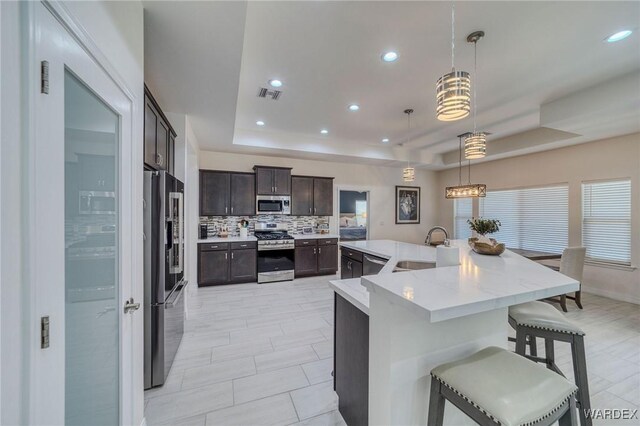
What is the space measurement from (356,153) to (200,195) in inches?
136

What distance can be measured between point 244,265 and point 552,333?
4.56 meters

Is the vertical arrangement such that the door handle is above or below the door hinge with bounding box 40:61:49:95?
below

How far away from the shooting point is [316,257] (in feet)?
18.7

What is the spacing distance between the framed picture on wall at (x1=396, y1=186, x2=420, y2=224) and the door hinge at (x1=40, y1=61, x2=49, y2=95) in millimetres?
7083

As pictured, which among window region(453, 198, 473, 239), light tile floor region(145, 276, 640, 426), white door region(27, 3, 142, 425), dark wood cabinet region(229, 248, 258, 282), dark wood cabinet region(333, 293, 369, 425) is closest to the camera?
white door region(27, 3, 142, 425)

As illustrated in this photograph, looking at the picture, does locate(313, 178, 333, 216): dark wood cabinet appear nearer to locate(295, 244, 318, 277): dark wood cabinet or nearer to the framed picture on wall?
locate(295, 244, 318, 277): dark wood cabinet

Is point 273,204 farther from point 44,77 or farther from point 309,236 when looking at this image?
point 44,77

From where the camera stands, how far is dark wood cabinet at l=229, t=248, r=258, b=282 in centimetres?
502

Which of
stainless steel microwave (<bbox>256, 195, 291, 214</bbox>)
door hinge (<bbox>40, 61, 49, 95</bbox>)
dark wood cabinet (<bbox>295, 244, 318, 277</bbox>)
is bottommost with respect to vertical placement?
dark wood cabinet (<bbox>295, 244, 318, 277</bbox>)

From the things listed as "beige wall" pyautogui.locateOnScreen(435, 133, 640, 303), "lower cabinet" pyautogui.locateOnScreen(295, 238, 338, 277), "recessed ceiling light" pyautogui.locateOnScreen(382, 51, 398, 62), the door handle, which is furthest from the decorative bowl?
"beige wall" pyautogui.locateOnScreen(435, 133, 640, 303)

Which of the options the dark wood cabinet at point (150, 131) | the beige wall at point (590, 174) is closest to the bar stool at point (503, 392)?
the dark wood cabinet at point (150, 131)

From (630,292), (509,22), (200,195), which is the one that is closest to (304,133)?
(200,195)

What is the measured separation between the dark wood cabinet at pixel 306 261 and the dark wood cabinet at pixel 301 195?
848 millimetres

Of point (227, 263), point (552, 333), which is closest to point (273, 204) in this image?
point (227, 263)
